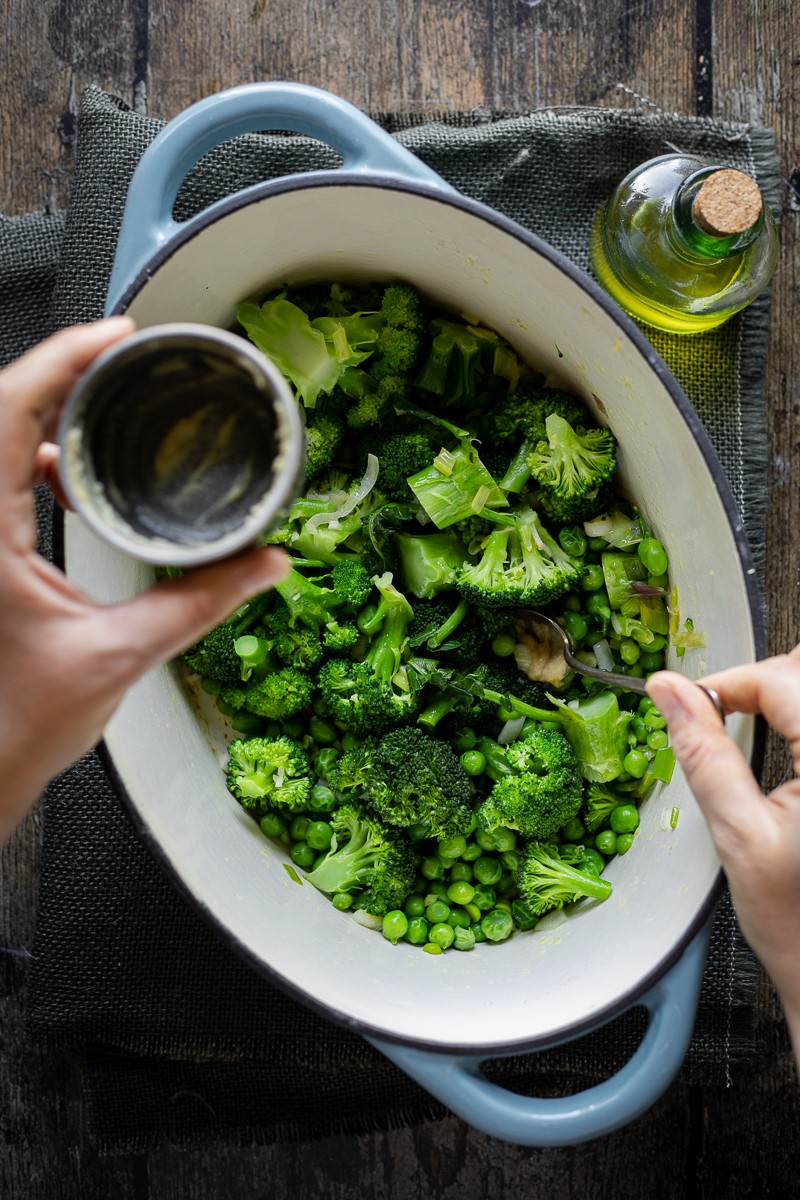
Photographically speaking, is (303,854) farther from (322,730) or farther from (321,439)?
(321,439)

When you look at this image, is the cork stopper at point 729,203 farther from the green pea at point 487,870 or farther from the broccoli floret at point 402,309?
the green pea at point 487,870

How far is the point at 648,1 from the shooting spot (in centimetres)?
208

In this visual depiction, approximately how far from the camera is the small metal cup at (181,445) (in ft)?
3.48

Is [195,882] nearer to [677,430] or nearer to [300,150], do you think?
[677,430]

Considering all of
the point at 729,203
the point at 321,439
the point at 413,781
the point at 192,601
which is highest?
the point at 729,203

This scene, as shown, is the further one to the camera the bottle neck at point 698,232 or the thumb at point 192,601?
the bottle neck at point 698,232

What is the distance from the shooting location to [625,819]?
180 centimetres

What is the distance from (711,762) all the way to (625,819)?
51 cm

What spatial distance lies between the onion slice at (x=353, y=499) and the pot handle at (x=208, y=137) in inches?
20.7

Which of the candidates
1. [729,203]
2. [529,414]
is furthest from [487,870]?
[729,203]

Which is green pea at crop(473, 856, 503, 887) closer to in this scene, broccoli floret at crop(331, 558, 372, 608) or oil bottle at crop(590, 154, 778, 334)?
broccoli floret at crop(331, 558, 372, 608)

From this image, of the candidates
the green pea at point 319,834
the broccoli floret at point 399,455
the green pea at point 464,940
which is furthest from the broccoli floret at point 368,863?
the broccoli floret at point 399,455

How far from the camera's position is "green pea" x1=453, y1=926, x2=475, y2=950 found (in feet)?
5.92

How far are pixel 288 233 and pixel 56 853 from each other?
1287 millimetres
